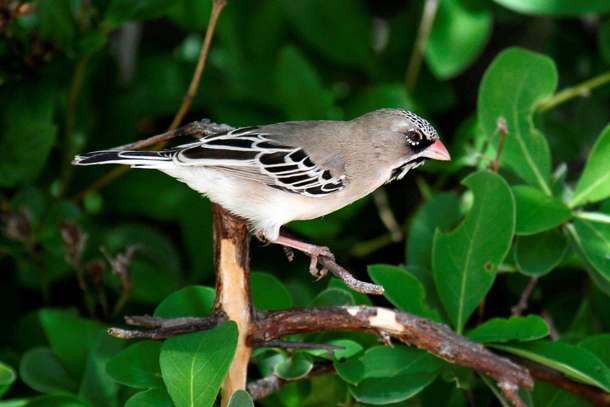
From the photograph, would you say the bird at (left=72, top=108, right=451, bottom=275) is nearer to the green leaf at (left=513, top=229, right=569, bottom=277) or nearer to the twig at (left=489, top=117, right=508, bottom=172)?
the twig at (left=489, top=117, right=508, bottom=172)

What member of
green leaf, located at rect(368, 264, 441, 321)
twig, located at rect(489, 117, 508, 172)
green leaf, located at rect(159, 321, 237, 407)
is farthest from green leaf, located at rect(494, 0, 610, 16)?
green leaf, located at rect(159, 321, 237, 407)

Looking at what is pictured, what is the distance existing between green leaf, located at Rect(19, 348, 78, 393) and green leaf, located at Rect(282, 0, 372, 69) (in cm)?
179

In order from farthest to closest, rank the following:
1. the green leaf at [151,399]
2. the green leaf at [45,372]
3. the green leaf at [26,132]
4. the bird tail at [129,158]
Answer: the green leaf at [26,132]
the green leaf at [45,372]
the bird tail at [129,158]
the green leaf at [151,399]

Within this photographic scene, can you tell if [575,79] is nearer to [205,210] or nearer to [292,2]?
[292,2]

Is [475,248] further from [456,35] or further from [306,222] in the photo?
[456,35]

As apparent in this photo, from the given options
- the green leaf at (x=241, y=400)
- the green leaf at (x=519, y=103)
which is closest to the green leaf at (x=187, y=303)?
the green leaf at (x=241, y=400)

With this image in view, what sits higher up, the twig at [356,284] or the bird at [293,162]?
the bird at [293,162]

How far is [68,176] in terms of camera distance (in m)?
3.71

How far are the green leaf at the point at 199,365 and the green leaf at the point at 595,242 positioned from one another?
1080 mm

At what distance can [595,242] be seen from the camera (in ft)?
9.33

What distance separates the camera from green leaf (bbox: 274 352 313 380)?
2.59 metres

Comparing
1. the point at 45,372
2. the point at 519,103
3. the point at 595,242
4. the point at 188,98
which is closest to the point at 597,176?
the point at 595,242

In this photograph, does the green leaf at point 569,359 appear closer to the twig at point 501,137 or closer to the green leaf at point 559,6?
the twig at point 501,137

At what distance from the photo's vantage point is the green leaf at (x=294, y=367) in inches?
102
